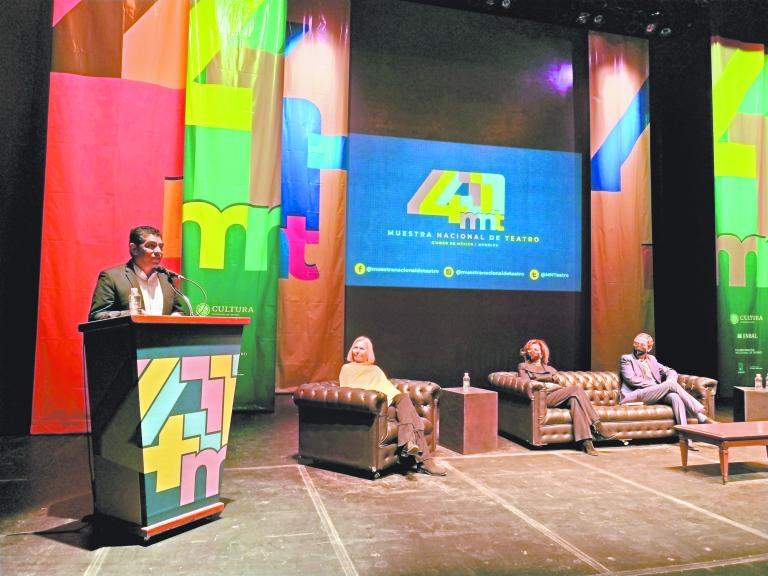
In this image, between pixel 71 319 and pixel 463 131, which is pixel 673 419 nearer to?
pixel 463 131

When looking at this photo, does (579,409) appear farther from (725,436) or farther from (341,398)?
(341,398)

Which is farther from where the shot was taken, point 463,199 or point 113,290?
point 463,199

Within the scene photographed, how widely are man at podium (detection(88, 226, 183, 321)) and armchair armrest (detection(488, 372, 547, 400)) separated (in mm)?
2962

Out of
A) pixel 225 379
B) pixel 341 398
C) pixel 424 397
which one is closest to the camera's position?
pixel 225 379

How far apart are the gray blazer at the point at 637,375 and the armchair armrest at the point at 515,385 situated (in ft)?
3.51

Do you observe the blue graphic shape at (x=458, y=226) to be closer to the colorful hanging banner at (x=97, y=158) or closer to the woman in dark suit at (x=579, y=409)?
the colorful hanging banner at (x=97, y=158)

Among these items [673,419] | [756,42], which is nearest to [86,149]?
[673,419]

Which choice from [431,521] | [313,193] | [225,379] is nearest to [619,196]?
[313,193]

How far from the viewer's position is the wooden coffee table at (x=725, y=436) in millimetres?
3812

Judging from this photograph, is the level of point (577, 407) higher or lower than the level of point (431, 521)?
higher

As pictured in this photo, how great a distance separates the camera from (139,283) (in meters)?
2.96

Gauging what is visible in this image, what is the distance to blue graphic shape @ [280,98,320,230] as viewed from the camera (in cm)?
664

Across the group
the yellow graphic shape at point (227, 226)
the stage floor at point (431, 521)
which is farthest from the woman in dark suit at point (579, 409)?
the yellow graphic shape at point (227, 226)

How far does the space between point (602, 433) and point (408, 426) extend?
6.03 ft
